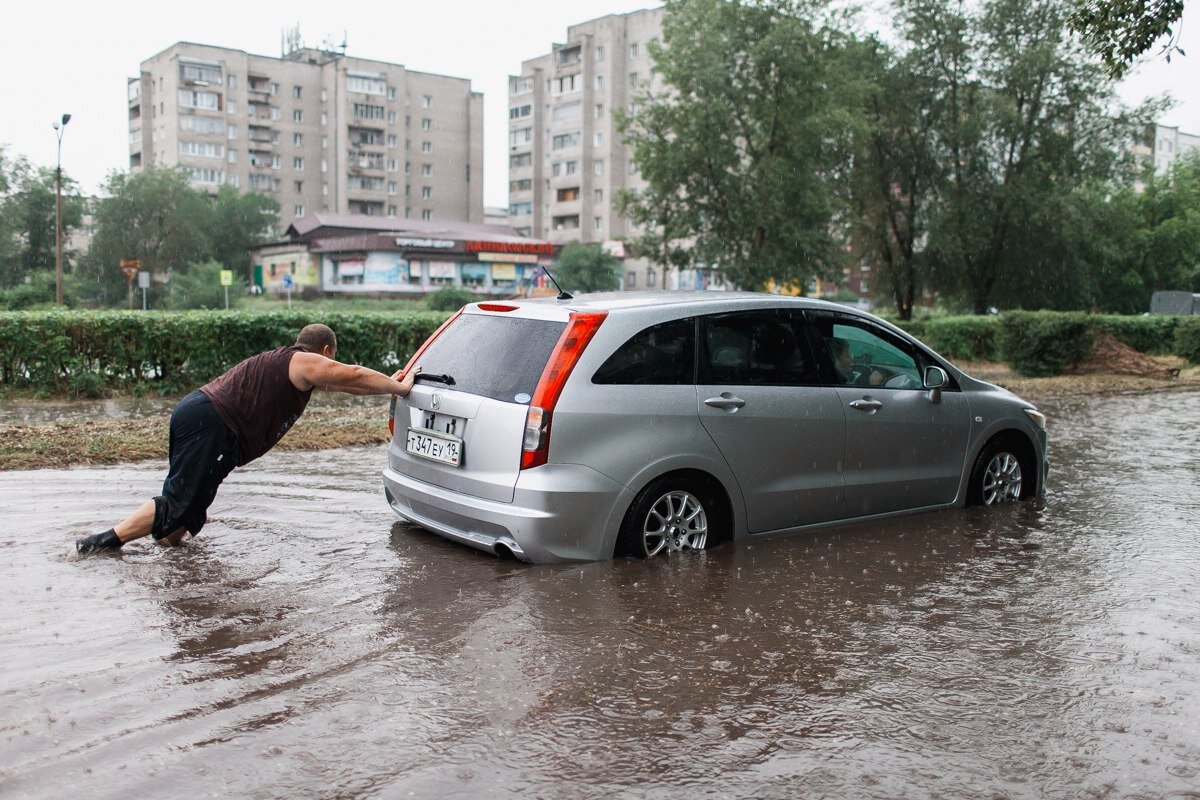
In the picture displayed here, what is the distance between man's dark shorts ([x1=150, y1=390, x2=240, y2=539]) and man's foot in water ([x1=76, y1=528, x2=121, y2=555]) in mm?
216

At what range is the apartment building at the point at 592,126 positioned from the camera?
94.4 meters

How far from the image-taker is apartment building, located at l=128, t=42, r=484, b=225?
106 metres

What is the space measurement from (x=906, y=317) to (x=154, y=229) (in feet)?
201

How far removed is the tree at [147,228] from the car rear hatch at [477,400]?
75.0 meters

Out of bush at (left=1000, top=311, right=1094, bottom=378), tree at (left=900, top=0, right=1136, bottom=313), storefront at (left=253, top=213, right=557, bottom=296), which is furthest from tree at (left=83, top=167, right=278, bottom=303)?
bush at (left=1000, top=311, right=1094, bottom=378)

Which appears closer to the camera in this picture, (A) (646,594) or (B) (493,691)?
(B) (493,691)

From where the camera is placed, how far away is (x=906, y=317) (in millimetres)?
40688

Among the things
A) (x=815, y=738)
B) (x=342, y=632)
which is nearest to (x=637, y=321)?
(x=342, y=632)

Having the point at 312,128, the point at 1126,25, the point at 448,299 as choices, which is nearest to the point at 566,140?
the point at 312,128

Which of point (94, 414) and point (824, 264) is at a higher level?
point (824, 264)

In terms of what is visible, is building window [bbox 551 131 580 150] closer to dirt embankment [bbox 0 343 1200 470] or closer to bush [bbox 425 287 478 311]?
bush [bbox 425 287 478 311]

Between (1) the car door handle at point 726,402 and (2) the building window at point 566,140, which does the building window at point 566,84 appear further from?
(1) the car door handle at point 726,402

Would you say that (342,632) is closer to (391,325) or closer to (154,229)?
(391,325)

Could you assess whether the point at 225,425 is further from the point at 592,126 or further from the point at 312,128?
the point at 312,128
